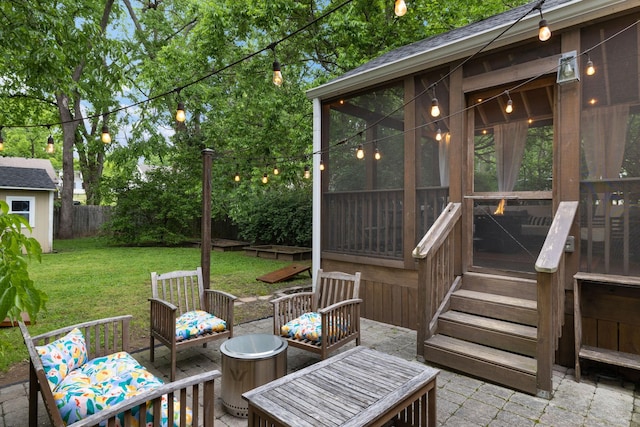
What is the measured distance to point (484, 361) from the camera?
10.8 ft

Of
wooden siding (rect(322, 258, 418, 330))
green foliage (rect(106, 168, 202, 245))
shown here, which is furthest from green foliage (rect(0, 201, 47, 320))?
green foliage (rect(106, 168, 202, 245))

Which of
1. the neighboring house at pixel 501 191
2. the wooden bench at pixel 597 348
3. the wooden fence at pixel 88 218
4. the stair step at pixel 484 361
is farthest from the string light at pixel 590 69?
the wooden fence at pixel 88 218

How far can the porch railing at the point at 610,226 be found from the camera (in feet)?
10.8

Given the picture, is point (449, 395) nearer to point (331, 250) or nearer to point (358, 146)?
point (331, 250)

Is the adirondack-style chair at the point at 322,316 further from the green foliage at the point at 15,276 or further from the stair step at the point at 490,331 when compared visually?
the green foliage at the point at 15,276

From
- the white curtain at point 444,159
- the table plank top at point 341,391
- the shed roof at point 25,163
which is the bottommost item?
the table plank top at point 341,391

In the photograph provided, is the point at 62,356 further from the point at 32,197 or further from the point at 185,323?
the point at 32,197

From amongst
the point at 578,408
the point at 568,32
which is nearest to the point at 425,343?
the point at 578,408

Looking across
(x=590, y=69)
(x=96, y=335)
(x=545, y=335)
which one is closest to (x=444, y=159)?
(x=590, y=69)

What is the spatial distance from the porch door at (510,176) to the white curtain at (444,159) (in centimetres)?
27

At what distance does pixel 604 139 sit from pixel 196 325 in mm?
4539

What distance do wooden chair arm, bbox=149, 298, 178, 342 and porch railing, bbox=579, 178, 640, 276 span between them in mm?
4114

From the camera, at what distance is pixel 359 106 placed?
18.2 feet

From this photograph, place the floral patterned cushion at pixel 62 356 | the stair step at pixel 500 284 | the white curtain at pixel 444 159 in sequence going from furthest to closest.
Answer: the white curtain at pixel 444 159 → the stair step at pixel 500 284 → the floral patterned cushion at pixel 62 356
